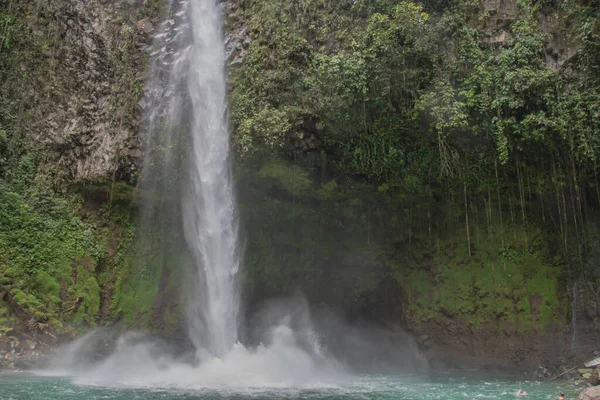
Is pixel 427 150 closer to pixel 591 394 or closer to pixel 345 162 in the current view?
pixel 345 162

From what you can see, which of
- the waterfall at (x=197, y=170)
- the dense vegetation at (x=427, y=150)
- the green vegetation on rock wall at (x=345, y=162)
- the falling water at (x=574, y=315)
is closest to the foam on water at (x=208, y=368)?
the waterfall at (x=197, y=170)

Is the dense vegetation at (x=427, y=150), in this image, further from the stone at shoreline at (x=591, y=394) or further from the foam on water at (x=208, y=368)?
the stone at shoreline at (x=591, y=394)

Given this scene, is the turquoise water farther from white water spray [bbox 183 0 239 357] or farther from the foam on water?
white water spray [bbox 183 0 239 357]

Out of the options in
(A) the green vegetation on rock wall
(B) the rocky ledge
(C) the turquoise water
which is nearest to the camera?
(C) the turquoise water

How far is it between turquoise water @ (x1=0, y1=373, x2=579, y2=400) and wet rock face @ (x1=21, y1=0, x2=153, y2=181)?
6.88 meters

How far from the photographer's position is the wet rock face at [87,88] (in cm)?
1612

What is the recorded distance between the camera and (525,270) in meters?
16.3

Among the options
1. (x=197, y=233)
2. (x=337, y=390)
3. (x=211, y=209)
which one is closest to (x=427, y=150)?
(x=211, y=209)

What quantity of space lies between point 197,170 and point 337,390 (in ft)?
25.6

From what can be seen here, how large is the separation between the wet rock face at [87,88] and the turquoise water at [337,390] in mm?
6878

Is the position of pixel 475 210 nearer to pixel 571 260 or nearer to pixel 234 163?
pixel 571 260

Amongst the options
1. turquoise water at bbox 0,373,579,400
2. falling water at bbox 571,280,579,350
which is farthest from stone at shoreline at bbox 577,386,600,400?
falling water at bbox 571,280,579,350

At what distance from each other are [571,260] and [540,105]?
16.9 feet

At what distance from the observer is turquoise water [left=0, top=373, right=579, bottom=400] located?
34.0ft
